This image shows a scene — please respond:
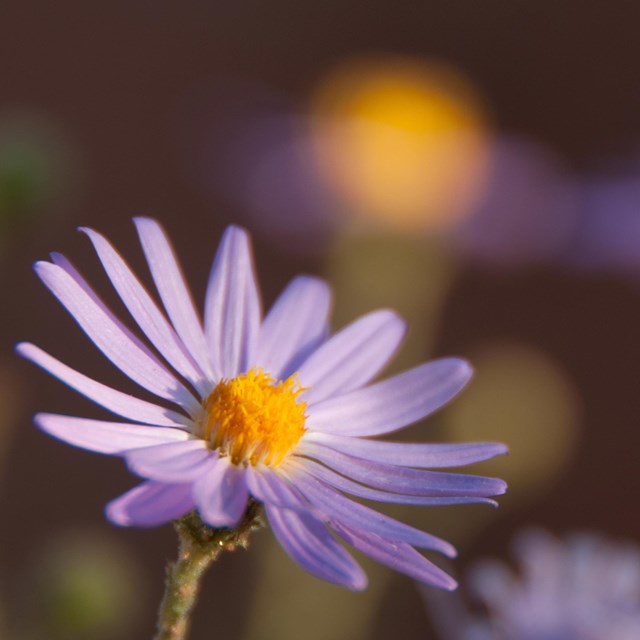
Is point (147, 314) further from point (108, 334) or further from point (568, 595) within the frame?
point (568, 595)

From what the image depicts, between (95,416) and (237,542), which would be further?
(95,416)

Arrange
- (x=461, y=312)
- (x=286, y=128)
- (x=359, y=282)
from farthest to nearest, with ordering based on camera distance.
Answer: (x=461, y=312) → (x=286, y=128) → (x=359, y=282)

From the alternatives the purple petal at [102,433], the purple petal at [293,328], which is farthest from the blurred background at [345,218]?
the purple petal at [102,433]

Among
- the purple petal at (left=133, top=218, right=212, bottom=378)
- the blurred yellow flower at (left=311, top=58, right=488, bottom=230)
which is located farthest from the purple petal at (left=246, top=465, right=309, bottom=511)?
the blurred yellow flower at (left=311, top=58, right=488, bottom=230)

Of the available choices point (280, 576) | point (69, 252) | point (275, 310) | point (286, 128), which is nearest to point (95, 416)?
point (69, 252)

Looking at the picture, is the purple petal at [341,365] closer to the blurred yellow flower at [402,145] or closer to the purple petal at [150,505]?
the purple petal at [150,505]

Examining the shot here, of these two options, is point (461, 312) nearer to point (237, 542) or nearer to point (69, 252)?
point (69, 252)

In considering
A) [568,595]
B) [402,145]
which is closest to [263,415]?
[568,595]
